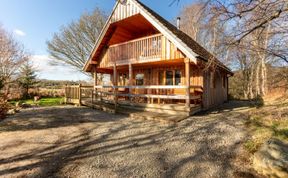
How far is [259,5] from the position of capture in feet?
13.2

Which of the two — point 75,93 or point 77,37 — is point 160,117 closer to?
point 75,93

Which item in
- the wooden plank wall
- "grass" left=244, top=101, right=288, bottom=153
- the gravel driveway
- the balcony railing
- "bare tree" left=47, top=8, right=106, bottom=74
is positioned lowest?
the gravel driveway

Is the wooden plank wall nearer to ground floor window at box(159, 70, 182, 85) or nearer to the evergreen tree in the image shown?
ground floor window at box(159, 70, 182, 85)

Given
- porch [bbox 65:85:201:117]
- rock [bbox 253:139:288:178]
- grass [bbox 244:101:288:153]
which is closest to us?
rock [bbox 253:139:288:178]

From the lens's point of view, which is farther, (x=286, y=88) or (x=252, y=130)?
(x=286, y=88)

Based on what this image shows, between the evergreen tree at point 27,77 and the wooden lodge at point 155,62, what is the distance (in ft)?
36.0

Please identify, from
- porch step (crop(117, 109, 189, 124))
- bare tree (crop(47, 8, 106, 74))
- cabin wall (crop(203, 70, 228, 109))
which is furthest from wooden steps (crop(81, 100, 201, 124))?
bare tree (crop(47, 8, 106, 74))

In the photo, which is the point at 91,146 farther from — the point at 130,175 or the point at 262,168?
the point at 262,168

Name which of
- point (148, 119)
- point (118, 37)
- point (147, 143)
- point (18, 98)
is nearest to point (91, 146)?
point (147, 143)

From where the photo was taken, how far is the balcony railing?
391 inches

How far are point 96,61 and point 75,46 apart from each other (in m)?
10.6

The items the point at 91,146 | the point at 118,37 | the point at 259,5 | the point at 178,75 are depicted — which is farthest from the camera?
the point at 118,37

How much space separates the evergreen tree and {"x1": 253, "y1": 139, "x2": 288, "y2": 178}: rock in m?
24.0

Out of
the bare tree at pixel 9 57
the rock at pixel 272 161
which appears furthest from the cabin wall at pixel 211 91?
the bare tree at pixel 9 57
